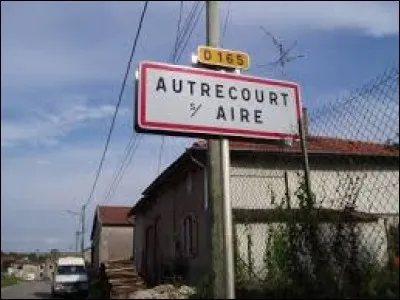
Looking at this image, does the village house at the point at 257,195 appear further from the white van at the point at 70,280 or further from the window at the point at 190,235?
the white van at the point at 70,280

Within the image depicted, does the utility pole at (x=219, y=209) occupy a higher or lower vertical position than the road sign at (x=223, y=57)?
lower

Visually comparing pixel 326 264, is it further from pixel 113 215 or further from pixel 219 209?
pixel 113 215

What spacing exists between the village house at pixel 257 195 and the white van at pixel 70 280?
10.8 ft

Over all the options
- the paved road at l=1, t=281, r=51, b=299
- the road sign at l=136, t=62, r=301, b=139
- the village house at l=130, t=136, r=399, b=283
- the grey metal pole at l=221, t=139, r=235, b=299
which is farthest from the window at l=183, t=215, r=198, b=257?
the grey metal pole at l=221, t=139, r=235, b=299

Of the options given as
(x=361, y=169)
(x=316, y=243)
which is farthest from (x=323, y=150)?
(x=316, y=243)

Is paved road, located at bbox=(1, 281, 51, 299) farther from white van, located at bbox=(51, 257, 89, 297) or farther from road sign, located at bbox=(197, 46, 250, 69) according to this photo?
road sign, located at bbox=(197, 46, 250, 69)

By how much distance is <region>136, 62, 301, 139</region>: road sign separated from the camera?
507 cm

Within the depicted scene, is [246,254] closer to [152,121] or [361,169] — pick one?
[361,169]

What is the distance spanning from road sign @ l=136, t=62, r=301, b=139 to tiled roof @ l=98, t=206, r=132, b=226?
49.1 m

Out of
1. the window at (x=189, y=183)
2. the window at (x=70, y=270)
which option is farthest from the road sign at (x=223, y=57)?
the window at (x=70, y=270)

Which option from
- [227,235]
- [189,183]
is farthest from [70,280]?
[227,235]

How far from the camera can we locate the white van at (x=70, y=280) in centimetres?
3262

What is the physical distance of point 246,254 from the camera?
1658 centimetres

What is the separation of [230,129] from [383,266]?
203 centimetres
